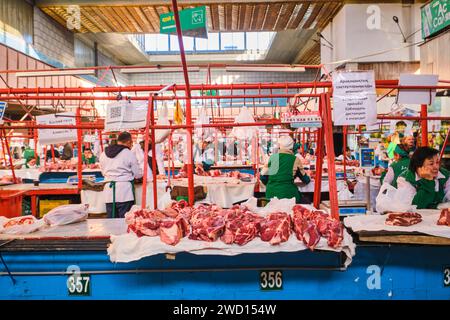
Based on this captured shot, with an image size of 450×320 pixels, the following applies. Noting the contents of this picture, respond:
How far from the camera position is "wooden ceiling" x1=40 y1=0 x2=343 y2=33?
505 inches

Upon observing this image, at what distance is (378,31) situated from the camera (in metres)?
12.7

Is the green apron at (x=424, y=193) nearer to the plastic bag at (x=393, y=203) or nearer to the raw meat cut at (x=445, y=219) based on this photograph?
the plastic bag at (x=393, y=203)

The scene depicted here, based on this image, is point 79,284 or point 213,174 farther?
point 213,174

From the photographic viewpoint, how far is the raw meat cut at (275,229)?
288 cm

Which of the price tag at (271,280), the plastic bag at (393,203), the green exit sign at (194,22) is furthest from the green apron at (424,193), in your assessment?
the green exit sign at (194,22)

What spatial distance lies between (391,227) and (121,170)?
4.12 m

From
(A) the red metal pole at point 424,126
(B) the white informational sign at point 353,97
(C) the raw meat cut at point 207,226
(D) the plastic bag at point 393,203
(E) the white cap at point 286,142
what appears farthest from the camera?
(E) the white cap at point 286,142

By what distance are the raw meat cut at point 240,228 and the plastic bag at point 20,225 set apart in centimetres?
176

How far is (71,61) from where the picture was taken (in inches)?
703

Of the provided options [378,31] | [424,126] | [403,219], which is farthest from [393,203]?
[378,31]

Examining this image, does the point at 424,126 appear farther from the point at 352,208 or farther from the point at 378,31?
the point at 378,31

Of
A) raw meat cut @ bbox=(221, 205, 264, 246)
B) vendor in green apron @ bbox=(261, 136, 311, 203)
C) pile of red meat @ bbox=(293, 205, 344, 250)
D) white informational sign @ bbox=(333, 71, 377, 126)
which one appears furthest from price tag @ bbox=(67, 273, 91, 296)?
vendor in green apron @ bbox=(261, 136, 311, 203)

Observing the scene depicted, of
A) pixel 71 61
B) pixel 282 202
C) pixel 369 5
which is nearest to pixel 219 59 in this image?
pixel 71 61
